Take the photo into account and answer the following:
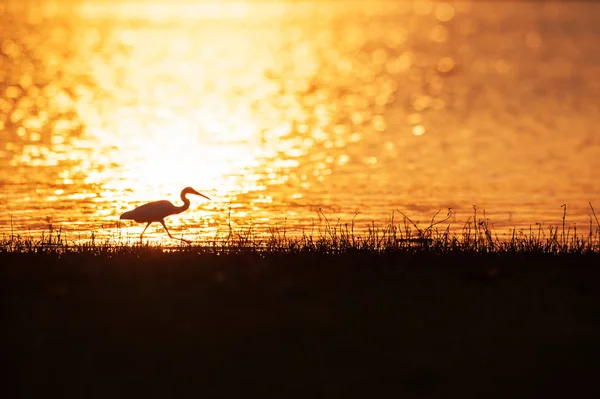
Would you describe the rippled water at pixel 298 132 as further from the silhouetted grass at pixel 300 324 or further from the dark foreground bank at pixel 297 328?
the dark foreground bank at pixel 297 328

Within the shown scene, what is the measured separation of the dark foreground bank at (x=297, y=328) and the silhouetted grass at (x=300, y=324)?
0.06 ft

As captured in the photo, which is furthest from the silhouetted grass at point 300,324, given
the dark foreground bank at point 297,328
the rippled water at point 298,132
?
the rippled water at point 298,132

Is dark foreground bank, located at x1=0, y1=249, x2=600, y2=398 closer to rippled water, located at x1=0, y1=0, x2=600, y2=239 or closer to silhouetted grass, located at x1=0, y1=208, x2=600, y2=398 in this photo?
silhouetted grass, located at x1=0, y1=208, x2=600, y2=398

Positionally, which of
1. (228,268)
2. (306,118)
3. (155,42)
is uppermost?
(155,42)

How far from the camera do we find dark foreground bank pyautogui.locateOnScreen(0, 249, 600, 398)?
9.73 metres

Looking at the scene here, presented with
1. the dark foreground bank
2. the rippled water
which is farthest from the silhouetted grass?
the rippled water

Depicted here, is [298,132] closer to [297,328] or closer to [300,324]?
[300,324]

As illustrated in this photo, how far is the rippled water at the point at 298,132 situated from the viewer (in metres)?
22.7

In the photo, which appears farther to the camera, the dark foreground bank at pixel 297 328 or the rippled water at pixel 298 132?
the rippled water at pixel 298 132

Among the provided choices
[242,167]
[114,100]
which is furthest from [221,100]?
[242,167]

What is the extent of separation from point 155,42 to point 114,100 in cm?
5577

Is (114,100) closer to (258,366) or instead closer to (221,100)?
(221,100)

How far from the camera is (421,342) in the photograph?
10.6 meters

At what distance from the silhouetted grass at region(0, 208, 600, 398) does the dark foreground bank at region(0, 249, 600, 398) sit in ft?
0.06
